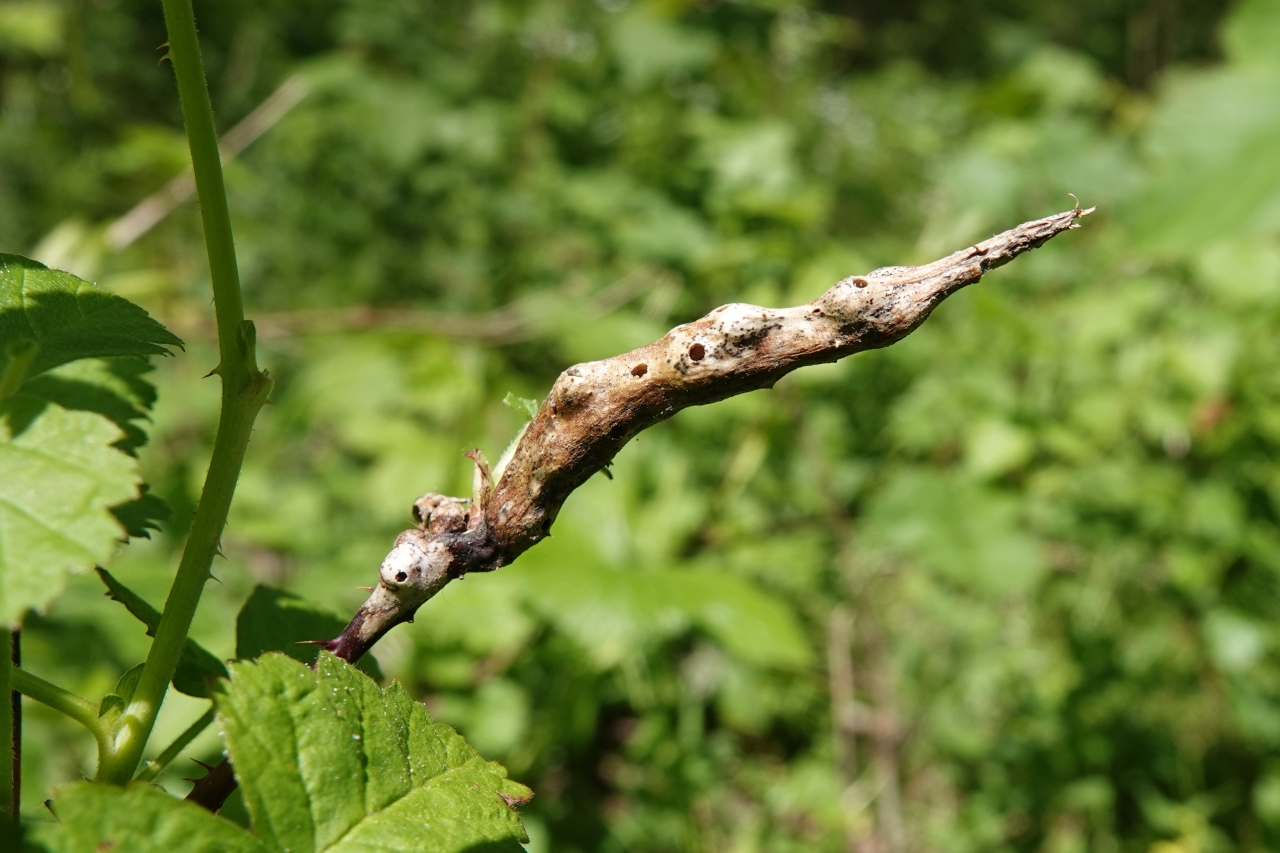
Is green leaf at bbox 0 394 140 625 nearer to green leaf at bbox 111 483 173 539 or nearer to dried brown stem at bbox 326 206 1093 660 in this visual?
dried brown stem at bbox 326 206 1093 660

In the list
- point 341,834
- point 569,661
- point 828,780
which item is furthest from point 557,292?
point 341,834

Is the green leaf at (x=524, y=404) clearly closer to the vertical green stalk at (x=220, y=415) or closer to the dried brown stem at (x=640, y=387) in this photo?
the dried brown stem at (x=640, y=387)

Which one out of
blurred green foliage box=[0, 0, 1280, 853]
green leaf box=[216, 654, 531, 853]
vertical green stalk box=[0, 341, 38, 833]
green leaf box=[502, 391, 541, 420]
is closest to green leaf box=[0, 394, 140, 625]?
vertical green stalk box=[0, 341, 38, 833]

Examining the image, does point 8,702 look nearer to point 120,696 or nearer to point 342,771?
Answer: point 120,696

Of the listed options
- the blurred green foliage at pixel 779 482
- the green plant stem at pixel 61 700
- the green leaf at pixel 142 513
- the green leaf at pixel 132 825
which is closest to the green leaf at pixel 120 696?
the green plant stem at pixel 61 700

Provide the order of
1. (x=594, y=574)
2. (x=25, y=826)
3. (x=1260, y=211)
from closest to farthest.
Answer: (x=25, y=826)
(x=1260, y=211)
(x=594, y=574)

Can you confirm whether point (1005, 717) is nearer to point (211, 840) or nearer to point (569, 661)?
point (569, 661)
